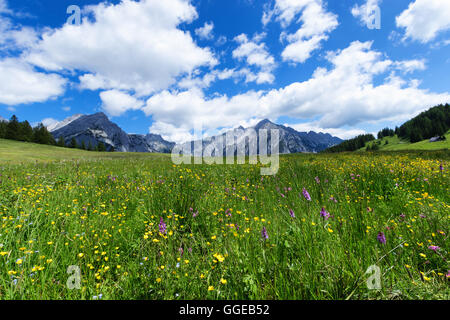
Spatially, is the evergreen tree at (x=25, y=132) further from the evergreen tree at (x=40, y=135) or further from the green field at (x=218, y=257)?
the green field at (x=218, y=257)

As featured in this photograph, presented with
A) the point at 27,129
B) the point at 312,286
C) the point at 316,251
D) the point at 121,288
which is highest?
the point at 27,129

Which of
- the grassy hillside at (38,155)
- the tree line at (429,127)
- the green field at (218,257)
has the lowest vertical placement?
the green field at (218,257)

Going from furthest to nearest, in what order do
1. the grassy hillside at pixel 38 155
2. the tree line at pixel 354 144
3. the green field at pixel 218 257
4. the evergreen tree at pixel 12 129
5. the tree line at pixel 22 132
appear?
the tree line at pixel 354 144
the tree line at pixel 22 132
the evergreen tree at pixel 12 129
the grassy hillside at pixel 38 155
the green field at pixel 218 257

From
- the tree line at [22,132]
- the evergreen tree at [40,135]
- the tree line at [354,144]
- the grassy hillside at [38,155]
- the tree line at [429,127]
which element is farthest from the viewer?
the tree line at [354,144]

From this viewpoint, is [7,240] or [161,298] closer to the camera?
[161,298]

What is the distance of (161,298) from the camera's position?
167 cm

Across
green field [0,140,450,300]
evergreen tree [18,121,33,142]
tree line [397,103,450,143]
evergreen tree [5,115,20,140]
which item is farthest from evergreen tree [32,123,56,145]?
tree line [397,103,450,143]

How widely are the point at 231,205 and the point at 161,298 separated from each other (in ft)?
Answer: 8.04

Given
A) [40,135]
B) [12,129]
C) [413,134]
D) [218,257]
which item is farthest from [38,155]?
[413,134]

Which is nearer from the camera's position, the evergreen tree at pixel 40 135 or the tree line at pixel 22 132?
the tree line at pixel 22 132

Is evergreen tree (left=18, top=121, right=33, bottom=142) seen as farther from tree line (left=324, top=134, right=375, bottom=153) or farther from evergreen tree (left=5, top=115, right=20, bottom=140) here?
tree line (left=324, top=134, right=375, bottom=153)

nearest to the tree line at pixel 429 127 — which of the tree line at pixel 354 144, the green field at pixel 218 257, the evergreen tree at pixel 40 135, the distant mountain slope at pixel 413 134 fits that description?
the distant mountain slope at pixel 413 134

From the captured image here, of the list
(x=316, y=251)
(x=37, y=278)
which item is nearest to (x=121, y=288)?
(x=37, y=278)
